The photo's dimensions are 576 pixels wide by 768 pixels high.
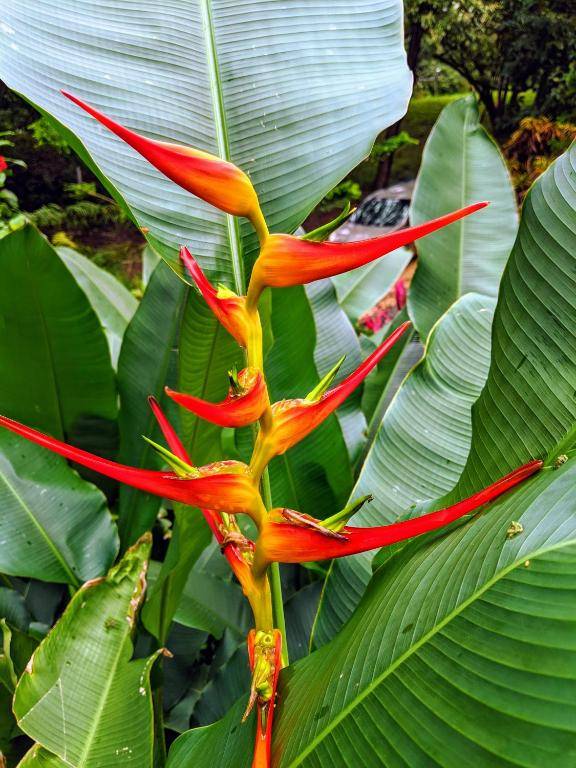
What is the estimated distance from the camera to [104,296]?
1357 millimetres

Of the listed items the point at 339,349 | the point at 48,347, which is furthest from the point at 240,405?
the point at 339,349

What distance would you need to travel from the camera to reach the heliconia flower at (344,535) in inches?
13.0

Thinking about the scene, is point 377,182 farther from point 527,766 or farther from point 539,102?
point 527,766

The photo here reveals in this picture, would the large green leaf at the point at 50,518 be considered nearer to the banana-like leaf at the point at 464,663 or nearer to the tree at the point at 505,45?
the banana-like leaf at the point at 464,663

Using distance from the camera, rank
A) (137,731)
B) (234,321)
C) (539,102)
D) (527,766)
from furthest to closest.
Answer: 1. (539,102)
2. (137,731)
3. (234,321)
4. (527,766)

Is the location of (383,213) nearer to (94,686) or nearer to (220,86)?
(220,86)

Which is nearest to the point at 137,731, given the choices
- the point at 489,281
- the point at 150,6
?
the point at 150,6

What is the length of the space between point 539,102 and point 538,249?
6.03 m

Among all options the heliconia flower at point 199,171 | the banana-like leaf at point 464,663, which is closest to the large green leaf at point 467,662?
the banana-like leaf at point 464,663

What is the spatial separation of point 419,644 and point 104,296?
3.83 ft

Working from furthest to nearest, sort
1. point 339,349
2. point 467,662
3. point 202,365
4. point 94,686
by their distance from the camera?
point 339,349 < point 202,365 < point 94,686 < point 467,662

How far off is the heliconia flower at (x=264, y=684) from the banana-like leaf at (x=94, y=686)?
195mm

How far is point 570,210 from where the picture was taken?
0.46m

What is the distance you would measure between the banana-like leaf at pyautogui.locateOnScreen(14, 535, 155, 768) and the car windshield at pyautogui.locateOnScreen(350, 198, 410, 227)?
4.50m
